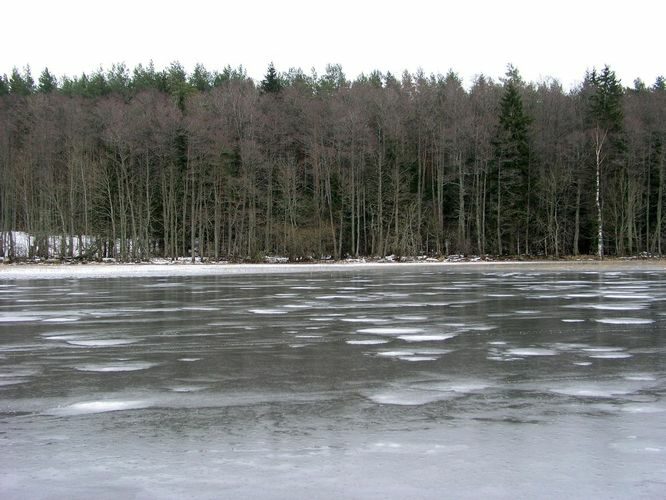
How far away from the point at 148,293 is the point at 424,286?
1162 cm

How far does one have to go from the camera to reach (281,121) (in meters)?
70.9

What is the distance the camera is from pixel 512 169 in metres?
64.4

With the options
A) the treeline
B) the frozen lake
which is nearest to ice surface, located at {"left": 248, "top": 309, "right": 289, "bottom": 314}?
the frozen lake

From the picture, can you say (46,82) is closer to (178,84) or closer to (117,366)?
(178,84)

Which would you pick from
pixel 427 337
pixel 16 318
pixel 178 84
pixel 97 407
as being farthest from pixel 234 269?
pixel 178 84

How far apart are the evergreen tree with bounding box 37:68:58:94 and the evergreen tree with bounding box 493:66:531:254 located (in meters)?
71.1

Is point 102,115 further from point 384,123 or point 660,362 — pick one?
point 660,362

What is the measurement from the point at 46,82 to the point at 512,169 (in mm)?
77406

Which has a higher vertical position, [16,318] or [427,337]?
[16,318]

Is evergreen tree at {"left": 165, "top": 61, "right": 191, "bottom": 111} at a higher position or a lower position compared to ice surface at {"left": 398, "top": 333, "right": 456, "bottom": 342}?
higher

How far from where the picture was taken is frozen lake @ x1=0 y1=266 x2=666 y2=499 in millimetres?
5574

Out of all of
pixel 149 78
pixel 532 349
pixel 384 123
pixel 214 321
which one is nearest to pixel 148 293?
pixel 214 321

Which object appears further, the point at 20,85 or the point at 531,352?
the point at 20,85

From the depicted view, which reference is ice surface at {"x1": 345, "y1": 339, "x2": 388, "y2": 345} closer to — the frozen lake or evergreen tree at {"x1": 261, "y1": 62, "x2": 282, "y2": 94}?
the frozen lake
